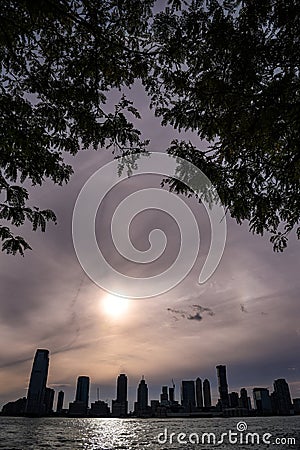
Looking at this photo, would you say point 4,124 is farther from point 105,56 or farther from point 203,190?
point 203,190

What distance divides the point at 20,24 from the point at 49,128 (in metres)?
2.07

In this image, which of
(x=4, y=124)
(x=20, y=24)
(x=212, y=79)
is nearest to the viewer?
(x=20, y=24)

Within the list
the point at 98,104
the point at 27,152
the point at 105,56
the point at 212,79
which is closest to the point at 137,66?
the point at 105,56

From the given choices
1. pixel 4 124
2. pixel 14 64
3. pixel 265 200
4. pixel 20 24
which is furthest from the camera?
pixel 265 200

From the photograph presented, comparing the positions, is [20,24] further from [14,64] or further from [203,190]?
[203,190]

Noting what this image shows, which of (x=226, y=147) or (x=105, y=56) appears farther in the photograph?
(x=226, y=147)

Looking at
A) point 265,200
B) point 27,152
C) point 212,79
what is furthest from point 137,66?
point 265,200

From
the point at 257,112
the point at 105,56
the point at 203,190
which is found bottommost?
the point at 203,190

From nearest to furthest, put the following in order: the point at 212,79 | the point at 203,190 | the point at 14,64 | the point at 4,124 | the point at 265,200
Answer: the point at 4,124, the point at 212,79, the point at 14,64, the point at 203,190, the point at 265,200

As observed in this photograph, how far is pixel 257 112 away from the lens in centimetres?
649

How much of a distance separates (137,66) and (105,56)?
762 mm

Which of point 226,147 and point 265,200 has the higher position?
point 226,147

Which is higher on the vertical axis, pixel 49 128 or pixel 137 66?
pixel 137 66

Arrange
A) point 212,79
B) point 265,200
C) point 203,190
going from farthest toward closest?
point 265,200 → point 203,190 → point 212,79
